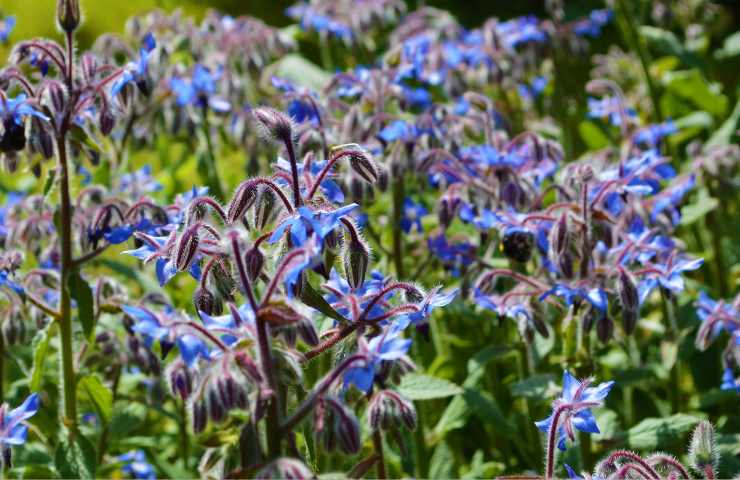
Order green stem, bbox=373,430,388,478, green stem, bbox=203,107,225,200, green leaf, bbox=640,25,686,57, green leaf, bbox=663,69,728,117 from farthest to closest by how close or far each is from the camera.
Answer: green leaf, bbox=663,69,728,117, green leaf, bbox=640,25,686,57, green stem, bbox=203,107,225,200, green stem, bbox=373,430,388,478

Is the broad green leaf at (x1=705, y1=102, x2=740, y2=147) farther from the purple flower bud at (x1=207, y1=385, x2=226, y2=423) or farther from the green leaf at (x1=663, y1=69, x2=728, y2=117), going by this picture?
the purple flower bud at (x1=207, y1=385, x2=226, y2=423)

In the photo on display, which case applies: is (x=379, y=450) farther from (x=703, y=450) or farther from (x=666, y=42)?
(x=666, y=42)

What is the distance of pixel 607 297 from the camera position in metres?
2.02

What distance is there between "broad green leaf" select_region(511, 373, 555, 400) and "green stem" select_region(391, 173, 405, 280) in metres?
0.48

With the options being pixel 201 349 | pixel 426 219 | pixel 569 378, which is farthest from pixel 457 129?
pixel 201 349

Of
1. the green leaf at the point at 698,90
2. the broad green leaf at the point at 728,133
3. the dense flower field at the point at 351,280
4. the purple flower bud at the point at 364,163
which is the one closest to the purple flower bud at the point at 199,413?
the dense flower field at the point at 351,280

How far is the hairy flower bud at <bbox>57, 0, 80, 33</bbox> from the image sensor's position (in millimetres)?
2039

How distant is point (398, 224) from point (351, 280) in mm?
949

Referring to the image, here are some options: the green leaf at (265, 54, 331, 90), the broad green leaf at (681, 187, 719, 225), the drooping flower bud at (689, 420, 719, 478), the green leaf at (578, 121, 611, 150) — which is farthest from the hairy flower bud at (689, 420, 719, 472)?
the green leaf at (265, 54, 331, 90)

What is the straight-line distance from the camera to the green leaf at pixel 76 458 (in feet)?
6.50

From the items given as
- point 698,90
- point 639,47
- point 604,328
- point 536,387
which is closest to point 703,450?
point 604,328

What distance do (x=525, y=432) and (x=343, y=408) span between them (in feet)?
4.97

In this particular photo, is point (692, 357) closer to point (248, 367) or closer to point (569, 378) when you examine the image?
point (569, 378)

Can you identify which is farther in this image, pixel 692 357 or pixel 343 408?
pixel 692 357
